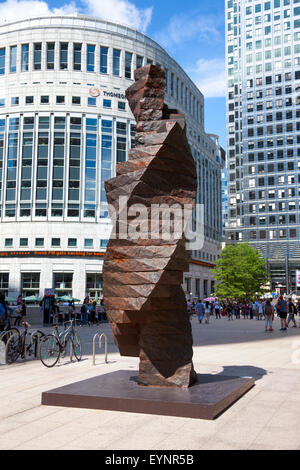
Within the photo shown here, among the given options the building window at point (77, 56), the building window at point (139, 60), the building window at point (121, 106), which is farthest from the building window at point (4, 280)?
the building window at point (139, 60)

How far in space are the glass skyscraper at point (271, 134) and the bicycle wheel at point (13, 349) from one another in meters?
75.8

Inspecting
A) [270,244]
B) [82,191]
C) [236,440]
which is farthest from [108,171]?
[236,440]

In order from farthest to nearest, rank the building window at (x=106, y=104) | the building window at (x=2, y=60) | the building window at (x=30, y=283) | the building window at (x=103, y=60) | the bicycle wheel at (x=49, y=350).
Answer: the building window at (x=103, y=60) < the building window at (x=2, y=60) < the building window at (x=106, y=104) < the building window at (x=30, y=283) < the bicycle wheel at (x=49, y=350)

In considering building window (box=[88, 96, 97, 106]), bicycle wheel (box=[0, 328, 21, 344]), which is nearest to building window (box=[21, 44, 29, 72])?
building window (box=[88, 96, 97, 106])

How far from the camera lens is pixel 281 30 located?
297 ft

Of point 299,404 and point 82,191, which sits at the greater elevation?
point 82,191

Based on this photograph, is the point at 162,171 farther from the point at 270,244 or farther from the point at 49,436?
the point at 270,244

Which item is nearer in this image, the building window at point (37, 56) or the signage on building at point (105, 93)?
the building window at point (37, 56)

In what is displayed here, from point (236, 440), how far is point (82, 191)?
51390 mm

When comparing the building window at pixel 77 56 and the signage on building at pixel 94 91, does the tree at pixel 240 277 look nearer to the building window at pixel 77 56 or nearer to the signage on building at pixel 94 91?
the signage on building at pixel 94 91

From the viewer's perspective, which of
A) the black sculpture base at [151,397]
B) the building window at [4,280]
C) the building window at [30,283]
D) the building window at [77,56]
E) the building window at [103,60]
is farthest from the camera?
the building window at [103,60]

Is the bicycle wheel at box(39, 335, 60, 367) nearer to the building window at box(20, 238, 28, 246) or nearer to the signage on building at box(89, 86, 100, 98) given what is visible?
the building window at box(20, 238, 28, 246)

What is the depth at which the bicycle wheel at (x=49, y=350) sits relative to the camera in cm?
1190
